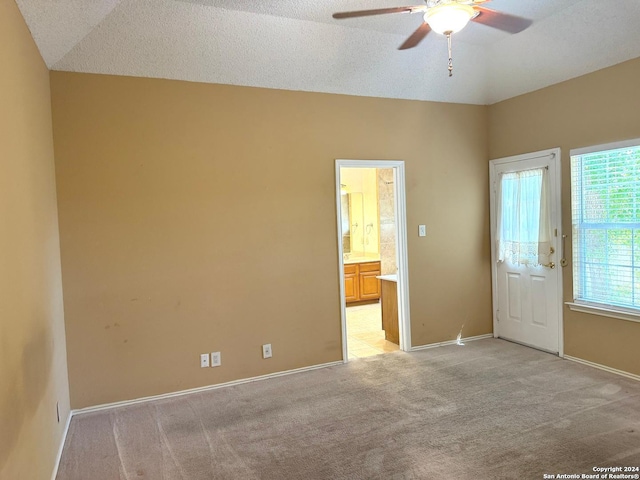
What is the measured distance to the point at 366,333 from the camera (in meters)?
5.73

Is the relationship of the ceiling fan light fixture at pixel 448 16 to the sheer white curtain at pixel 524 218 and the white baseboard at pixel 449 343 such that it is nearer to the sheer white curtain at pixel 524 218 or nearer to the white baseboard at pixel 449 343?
the sheer white curtain at pixel 524 218

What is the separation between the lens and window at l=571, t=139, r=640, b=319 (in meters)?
3.71

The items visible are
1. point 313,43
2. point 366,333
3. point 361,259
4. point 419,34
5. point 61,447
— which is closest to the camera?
point 419,34

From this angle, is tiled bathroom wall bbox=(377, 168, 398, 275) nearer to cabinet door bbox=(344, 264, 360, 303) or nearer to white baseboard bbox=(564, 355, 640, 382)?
cabinet door bbox=(344, 264, 360, 303)

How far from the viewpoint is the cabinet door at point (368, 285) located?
7.39 metres

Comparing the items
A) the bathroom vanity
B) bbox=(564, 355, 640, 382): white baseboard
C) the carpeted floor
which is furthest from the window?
the bathroom vanity

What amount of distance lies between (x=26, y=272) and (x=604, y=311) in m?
4.40

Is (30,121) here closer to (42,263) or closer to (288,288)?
(42,263)

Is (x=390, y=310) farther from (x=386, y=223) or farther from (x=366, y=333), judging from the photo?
(x=386, y=223)

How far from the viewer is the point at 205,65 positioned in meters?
3.66

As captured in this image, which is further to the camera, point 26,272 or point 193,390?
point 193,390

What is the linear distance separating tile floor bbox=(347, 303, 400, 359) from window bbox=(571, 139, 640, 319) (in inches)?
81.5

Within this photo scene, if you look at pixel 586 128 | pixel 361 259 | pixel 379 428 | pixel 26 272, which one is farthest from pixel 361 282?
pixel 26 272

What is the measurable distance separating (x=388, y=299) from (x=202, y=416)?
8.51 feet
